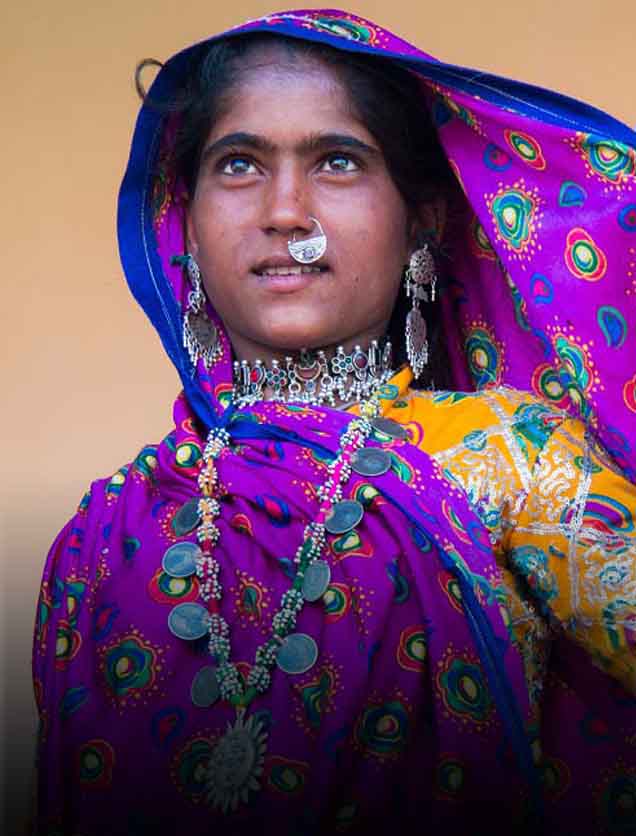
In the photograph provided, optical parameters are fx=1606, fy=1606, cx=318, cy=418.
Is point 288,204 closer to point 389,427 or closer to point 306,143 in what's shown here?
point 306,143

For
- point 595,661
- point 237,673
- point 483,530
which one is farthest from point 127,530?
point 595,661

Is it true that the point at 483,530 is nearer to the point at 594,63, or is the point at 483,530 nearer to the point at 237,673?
the point at 237,673

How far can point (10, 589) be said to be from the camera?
259 centimetres

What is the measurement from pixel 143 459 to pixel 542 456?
49 cm

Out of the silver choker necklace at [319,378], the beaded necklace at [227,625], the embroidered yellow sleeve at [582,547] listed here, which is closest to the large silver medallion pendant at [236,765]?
the beaded necklace at [227,625]

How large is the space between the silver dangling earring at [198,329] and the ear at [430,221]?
0.28m

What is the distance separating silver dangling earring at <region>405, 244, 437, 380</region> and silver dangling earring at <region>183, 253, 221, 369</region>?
0.25m

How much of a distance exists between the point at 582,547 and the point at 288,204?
524 millimetres

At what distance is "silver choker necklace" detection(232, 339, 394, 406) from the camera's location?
198cm

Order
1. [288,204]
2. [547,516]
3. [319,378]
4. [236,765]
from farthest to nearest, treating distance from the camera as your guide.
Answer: [319,378], [288,204], [547,516], [236,765]

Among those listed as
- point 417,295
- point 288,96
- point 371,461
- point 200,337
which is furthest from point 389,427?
point 288,96

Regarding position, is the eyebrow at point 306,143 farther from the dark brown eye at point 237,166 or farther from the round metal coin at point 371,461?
the round metal coin at point 371,461

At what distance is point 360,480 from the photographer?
1.82m

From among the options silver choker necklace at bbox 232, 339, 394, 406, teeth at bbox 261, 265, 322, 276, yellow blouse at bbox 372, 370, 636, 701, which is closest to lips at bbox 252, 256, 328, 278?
teeth at bbox 261, 265, 322, 276
